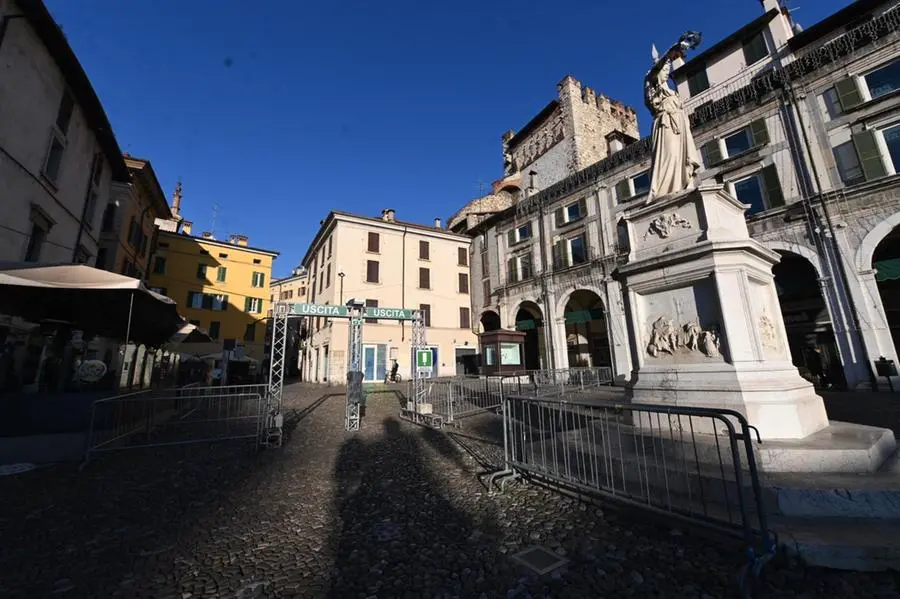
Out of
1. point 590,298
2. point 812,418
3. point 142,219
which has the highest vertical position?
point 142,219

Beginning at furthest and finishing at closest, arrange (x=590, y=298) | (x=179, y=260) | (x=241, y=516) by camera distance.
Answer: (x=179, y=260), (x=590, y=298), (x=241, y=516)

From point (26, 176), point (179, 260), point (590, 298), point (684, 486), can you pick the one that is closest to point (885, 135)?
A: point (590, 298)

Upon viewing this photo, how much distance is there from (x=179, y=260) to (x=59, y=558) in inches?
1322

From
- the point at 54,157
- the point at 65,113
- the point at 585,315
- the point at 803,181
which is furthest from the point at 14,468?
the point at 803,181

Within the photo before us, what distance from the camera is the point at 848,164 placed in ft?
47.3

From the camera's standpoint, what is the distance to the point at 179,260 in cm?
3022

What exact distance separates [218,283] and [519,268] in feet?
85.6

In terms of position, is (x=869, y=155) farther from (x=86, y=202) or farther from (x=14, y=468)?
(x=86, y=202)

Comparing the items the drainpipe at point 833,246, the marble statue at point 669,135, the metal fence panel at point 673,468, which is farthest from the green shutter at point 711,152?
the metal fence panel at point 673,468

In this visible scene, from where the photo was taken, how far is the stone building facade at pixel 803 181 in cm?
1370

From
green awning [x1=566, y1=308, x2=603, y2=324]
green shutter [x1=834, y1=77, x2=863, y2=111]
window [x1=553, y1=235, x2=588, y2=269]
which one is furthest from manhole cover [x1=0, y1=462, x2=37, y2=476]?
green shutter [x1=834, y1=77, x2=863, y2=111]

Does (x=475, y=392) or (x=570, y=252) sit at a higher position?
(x=570, y=252)

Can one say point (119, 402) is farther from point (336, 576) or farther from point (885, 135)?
point (885, 135)

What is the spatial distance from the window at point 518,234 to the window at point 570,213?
7.84 ft
